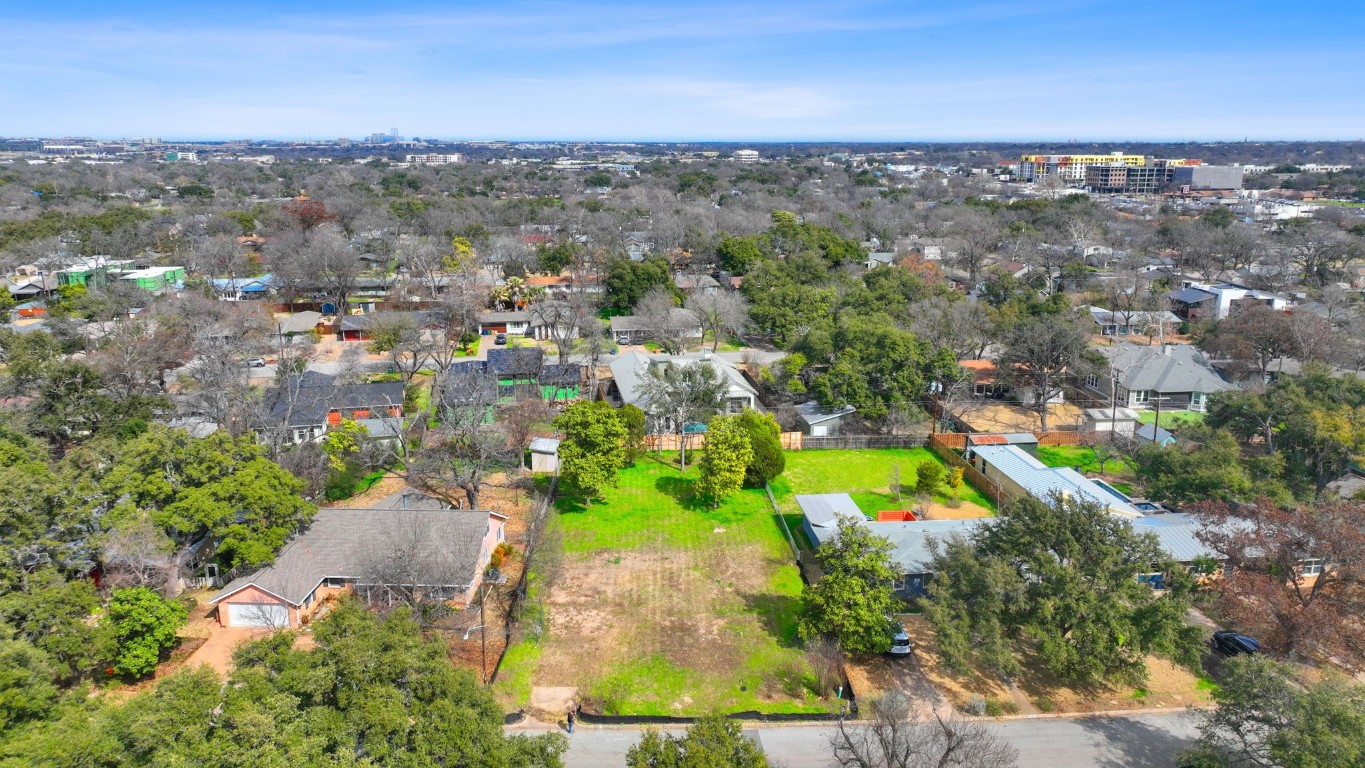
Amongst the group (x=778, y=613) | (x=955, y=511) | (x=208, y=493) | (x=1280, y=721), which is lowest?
(x=778, y=613)

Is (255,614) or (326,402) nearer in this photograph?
(255,614)

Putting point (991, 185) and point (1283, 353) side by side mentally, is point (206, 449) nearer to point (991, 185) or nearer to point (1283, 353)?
point (1283, 353)

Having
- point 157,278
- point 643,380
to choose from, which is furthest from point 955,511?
point 157,278

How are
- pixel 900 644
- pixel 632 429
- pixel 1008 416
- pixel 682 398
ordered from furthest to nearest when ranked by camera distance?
pixel 1008 416 → pixel 682 398 → pixel 632 429 → pixel 900 644

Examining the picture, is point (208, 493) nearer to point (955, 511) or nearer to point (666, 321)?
point (955, 511)

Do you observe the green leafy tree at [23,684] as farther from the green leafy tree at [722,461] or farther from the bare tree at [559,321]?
the bare tree at [559,321]

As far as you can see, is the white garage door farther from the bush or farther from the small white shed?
the bush

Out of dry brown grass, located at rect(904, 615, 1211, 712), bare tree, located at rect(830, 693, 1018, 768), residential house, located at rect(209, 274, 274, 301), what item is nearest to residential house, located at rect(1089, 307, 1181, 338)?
dry brown grass, located at rect(904, 615, 1211, 712)
